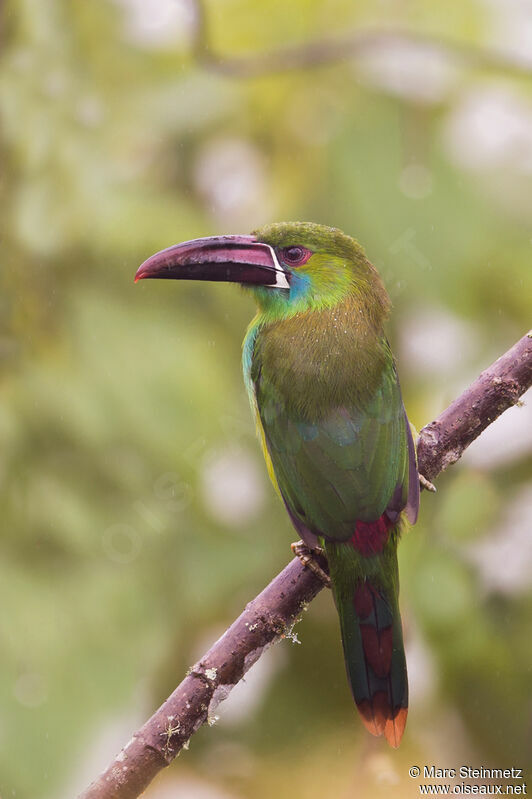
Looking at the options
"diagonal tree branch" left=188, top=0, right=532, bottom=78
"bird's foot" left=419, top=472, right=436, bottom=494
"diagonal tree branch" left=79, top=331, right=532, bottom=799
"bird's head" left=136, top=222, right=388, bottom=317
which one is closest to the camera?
"diagonal tree branch" left=79, top=331, right=532, bottom=799

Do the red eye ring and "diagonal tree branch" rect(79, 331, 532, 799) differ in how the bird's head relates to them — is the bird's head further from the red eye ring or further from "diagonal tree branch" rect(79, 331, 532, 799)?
"diagonal tree branch" rect(79, 331, 532, 799)

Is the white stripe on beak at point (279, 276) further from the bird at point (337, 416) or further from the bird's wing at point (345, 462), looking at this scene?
the bird's wing at point (345, 462)

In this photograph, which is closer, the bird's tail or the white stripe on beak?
the bird's tail

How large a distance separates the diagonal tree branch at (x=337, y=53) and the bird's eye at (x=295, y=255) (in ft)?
3.11

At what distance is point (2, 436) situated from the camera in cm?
246

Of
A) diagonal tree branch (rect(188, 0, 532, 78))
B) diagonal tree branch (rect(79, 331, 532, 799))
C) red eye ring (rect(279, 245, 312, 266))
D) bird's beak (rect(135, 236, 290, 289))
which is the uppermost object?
diagonal tree branch (rect(188, 0, 532, 78))

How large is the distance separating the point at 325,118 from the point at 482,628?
4.65ft

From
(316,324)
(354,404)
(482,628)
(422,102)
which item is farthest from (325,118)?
(482,628)

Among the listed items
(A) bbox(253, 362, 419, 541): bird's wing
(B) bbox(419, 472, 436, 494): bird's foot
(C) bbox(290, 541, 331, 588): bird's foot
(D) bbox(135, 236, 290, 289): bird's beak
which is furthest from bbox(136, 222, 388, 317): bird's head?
(C) bbox(290, 541, 331, 588): bird's foot

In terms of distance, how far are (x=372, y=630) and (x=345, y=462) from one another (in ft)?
0.98

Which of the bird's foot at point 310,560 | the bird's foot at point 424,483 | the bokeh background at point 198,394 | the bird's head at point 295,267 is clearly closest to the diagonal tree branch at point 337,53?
the bokeh background at point 198,394

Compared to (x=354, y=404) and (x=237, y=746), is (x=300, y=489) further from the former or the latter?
(x=237, y=746)

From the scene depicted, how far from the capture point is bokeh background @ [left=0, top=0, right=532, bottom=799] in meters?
2.49

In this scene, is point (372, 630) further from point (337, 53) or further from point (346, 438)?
point (337, 53)
